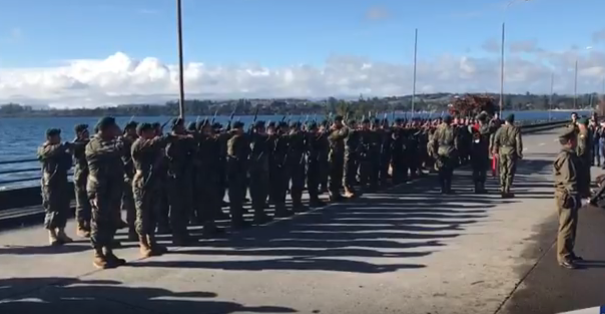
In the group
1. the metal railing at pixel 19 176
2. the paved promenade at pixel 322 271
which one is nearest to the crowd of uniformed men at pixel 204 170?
the paved promenade at pixel 322 271

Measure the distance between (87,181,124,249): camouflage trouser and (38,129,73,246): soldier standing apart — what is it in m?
2.03

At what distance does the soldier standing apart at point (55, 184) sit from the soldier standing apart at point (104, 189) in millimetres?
1927

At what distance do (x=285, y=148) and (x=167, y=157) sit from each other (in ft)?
12.0

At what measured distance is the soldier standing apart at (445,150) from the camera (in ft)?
57.2

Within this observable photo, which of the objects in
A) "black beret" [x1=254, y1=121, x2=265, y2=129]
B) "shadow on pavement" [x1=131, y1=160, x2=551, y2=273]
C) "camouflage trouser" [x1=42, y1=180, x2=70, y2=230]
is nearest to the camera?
"shadow on pavement" [x1=131, y1=160, x2=551, y2=273]

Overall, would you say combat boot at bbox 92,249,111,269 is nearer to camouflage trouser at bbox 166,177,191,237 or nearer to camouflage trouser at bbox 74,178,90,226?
camouflage trouser at bbox 166,177,191,237

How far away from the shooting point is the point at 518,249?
10766 mm

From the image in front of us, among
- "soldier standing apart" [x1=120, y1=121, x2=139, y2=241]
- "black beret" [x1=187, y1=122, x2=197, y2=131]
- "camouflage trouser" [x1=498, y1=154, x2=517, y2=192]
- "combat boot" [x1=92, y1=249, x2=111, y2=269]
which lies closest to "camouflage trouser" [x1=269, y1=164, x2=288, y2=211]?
→ "black beret" [x1=187, y1=122, x2=197, y2=131]

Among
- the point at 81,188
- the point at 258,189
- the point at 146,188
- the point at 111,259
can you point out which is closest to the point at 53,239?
the point at 81,188

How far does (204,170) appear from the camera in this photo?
40.4 ft

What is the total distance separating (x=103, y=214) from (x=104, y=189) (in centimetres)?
32

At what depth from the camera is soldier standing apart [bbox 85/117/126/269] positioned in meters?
9.61

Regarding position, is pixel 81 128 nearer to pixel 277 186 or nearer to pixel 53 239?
pixel 53 239

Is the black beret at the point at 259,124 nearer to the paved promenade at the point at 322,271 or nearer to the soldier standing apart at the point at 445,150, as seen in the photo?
the paved promenade at the point at 322,271
